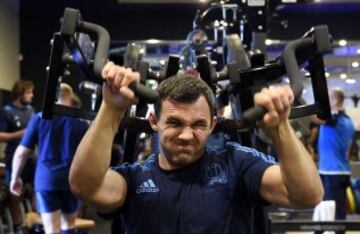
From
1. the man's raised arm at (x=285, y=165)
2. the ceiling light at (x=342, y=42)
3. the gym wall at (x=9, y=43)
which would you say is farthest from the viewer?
the ceiling light at (x=342, y=42)

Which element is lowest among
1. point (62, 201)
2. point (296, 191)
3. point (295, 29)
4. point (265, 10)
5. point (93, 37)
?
point (62, 201)

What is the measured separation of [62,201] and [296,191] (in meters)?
3.04

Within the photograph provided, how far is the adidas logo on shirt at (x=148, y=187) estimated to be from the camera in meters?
1.38

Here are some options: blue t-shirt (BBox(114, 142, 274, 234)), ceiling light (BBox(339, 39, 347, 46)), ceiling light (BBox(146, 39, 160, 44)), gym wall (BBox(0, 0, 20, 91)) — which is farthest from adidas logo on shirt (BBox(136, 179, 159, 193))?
ceiling light (BBox(339, 39, 347, 46))

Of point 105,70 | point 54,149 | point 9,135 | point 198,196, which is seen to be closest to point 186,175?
point 198,196

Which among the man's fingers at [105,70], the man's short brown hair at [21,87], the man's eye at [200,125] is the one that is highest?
the man's short brown hair at [21,87]

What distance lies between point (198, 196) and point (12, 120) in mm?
4172

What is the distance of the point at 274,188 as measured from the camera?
1304 mm

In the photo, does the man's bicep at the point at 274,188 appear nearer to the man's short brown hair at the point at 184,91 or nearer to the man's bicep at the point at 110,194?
the man's short brown hair at the point at 184,91

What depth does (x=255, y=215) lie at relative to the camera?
151 centimetres

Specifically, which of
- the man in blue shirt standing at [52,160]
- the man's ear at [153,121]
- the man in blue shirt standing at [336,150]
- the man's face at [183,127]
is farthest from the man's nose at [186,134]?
the man in blue shirt standing at [336,150]

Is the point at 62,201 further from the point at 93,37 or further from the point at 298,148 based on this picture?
the point at 298,148

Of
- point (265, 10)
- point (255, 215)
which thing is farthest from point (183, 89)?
point (265, 10)

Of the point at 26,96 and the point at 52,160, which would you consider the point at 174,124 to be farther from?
the point at 26,96
